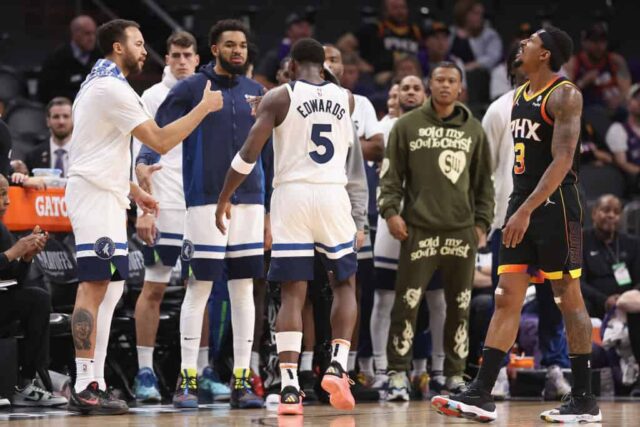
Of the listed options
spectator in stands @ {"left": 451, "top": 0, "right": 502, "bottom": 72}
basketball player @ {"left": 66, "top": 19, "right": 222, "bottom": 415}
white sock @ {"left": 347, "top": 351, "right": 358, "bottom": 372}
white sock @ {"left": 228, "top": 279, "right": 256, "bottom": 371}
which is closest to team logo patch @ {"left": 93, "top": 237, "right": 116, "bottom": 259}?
basketball player @ {"left": 66, "top": 19, "right": 222, "bottom": 415}

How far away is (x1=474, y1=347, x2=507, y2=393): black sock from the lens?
23.2 feet

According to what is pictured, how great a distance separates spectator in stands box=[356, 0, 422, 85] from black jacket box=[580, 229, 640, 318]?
14.4ft

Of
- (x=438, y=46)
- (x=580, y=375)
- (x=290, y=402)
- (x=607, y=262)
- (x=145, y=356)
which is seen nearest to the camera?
(x=580, y=375)

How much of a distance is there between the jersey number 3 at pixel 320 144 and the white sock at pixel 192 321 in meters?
1.23

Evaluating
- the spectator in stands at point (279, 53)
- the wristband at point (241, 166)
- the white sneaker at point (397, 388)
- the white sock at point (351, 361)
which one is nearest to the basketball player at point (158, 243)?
the wristband at point (241, 166)

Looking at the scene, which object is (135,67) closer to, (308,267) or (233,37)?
(233,37)

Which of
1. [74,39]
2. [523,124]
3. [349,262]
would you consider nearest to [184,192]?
[349,262]

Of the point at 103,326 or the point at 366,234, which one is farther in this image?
the point at 366,234

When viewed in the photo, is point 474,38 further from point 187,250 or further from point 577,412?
point 577,412

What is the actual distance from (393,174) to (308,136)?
1758 millimetres

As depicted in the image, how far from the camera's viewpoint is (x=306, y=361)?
9.06 meters

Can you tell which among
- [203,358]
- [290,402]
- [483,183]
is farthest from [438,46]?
[290,402]

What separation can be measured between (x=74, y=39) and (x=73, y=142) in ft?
16.9

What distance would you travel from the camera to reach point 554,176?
273 inches
